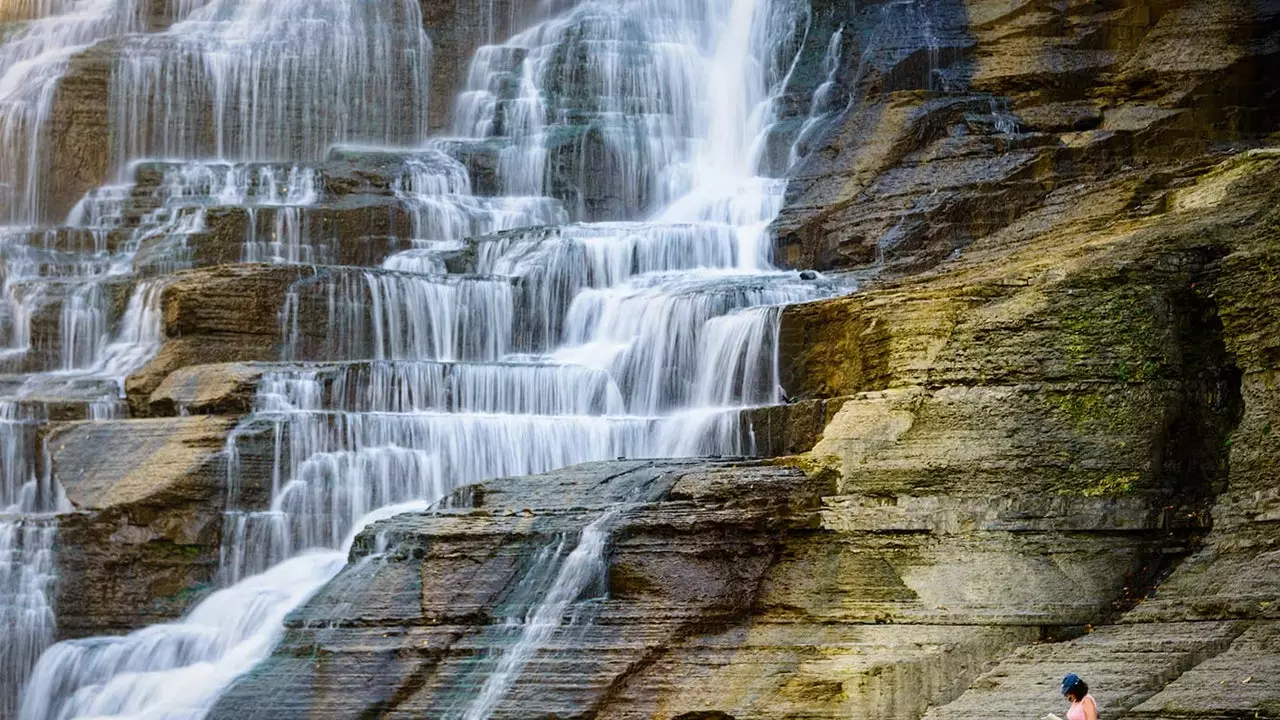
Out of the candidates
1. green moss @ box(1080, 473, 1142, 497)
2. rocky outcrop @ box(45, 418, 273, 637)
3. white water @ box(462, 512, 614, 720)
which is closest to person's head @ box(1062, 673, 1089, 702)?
green moss @ box(1080, 473, 1142, 497)

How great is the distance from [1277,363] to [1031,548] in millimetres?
2597

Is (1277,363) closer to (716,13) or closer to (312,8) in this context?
(716,13)

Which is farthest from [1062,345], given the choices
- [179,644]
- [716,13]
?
[716,13]

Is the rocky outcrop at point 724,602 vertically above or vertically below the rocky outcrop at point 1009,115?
below

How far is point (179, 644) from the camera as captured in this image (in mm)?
17188

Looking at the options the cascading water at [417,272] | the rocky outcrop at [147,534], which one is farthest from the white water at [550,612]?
the rocky outcrop at [147,534]

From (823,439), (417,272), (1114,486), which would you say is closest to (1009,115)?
(417,272)

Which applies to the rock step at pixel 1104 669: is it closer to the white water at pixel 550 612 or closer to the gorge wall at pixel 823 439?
the gorge wall at pixel 823 439

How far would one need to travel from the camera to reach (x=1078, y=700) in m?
11.7

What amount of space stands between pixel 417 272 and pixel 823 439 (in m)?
10.6

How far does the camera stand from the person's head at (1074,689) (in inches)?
457

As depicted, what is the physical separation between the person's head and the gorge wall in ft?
2.08

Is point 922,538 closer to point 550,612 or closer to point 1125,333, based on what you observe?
point 1125,333

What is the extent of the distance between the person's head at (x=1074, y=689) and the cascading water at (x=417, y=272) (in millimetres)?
4501
